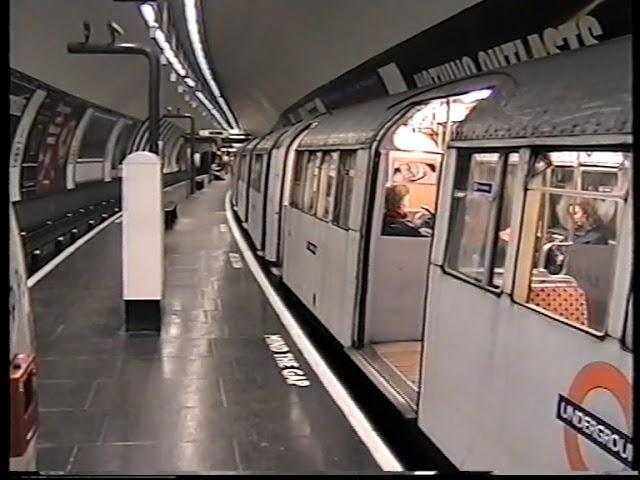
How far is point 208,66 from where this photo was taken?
16.4 metres

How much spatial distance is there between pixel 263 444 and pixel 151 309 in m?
3.32

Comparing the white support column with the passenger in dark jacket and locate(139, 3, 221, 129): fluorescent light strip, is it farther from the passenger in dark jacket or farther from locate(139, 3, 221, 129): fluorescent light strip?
the passenger in dark jacket

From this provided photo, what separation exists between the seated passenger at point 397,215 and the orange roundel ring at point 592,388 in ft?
12.5

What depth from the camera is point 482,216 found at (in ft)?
14.3

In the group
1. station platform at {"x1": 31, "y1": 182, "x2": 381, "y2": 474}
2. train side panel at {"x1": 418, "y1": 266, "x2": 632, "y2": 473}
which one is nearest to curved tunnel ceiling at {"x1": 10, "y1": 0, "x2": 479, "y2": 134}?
station platform at {"x1": 31, "y1": 182, "x2": 381, "y2": 474}

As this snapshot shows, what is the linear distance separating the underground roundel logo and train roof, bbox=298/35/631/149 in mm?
872

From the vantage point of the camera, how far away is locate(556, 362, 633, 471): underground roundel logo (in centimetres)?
276

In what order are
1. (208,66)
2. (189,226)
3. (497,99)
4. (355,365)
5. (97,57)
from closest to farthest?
1. (497,99)
2. (355,365)
3. (97,57)
4. (208,66)
5. (189,226)

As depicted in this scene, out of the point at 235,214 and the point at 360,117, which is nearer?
the point at 360,117

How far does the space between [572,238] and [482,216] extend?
3.03 feet

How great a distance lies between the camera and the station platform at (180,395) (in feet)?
16.4

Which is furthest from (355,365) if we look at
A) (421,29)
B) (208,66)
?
(208,66)

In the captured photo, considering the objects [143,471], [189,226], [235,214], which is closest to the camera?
[143,471]

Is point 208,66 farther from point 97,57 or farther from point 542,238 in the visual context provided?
point 542,238
